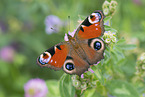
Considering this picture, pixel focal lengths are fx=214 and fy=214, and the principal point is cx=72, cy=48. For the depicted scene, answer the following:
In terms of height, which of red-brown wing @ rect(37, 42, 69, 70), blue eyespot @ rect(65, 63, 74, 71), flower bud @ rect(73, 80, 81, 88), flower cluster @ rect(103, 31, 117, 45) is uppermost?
flower cluster @ rect(103, 31, 117, 45)

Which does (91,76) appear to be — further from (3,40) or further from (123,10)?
(3,40)

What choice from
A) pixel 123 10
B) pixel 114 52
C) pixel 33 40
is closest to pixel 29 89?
pixel 33 40

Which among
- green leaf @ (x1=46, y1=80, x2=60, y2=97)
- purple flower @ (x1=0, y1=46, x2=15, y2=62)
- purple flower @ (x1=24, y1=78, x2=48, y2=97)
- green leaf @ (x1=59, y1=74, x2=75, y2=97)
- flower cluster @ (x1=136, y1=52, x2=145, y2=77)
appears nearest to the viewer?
green leaf @ (x1=59, y1=74, x2=75, y2=97)

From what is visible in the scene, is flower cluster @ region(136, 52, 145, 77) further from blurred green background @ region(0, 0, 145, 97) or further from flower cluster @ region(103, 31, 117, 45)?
blurred green background @ region(0, 0, 145, 97)

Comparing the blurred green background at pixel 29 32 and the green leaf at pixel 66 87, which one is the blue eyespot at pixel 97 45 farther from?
the blurred green background at pixel 29 32

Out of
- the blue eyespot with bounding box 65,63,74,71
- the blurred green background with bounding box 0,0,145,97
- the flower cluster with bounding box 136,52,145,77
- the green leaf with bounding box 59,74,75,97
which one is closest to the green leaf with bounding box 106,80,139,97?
the flower cluster with bounding box 136,52,145,77

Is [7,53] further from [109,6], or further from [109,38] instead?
[109,38]

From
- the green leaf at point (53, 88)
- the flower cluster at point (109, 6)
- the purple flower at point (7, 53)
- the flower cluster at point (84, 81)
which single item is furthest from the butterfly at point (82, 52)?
the purple flower at point (7, 53)

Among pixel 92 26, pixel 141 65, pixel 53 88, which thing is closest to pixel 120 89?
pixel 141 65
